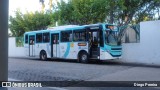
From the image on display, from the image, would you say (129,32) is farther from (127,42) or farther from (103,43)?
(103,43)

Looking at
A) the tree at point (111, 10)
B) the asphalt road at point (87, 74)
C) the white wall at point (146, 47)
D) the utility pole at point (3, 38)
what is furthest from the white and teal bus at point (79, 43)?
the utility pole at point (3, 38)

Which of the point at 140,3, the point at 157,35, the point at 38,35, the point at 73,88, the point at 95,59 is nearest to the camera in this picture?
the point at 73,88

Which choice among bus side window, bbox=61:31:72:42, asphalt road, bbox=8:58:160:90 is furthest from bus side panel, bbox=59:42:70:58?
asphalt road, bbox=8:58:160:90

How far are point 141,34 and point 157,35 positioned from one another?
4.26 ft

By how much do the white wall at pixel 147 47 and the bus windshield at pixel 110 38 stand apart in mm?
1330

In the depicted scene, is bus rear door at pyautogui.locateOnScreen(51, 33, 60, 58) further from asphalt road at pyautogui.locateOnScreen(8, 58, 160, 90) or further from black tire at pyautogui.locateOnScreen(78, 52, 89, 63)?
asphalt road at pyautogui.locateOnScreen(8, 58, 160, 90)

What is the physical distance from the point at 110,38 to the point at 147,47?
8.43 ft

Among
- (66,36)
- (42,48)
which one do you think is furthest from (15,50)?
(66,36)

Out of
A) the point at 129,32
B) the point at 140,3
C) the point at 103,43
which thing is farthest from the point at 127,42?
the point at 140,3

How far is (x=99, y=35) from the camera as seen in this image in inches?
773

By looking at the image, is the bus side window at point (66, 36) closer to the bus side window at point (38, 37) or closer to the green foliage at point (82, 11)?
the green foliage at point (82, 11)

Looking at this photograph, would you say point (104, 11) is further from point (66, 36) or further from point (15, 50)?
point (15, 50)

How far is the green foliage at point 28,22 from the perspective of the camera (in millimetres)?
34562

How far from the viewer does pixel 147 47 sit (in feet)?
63.7
